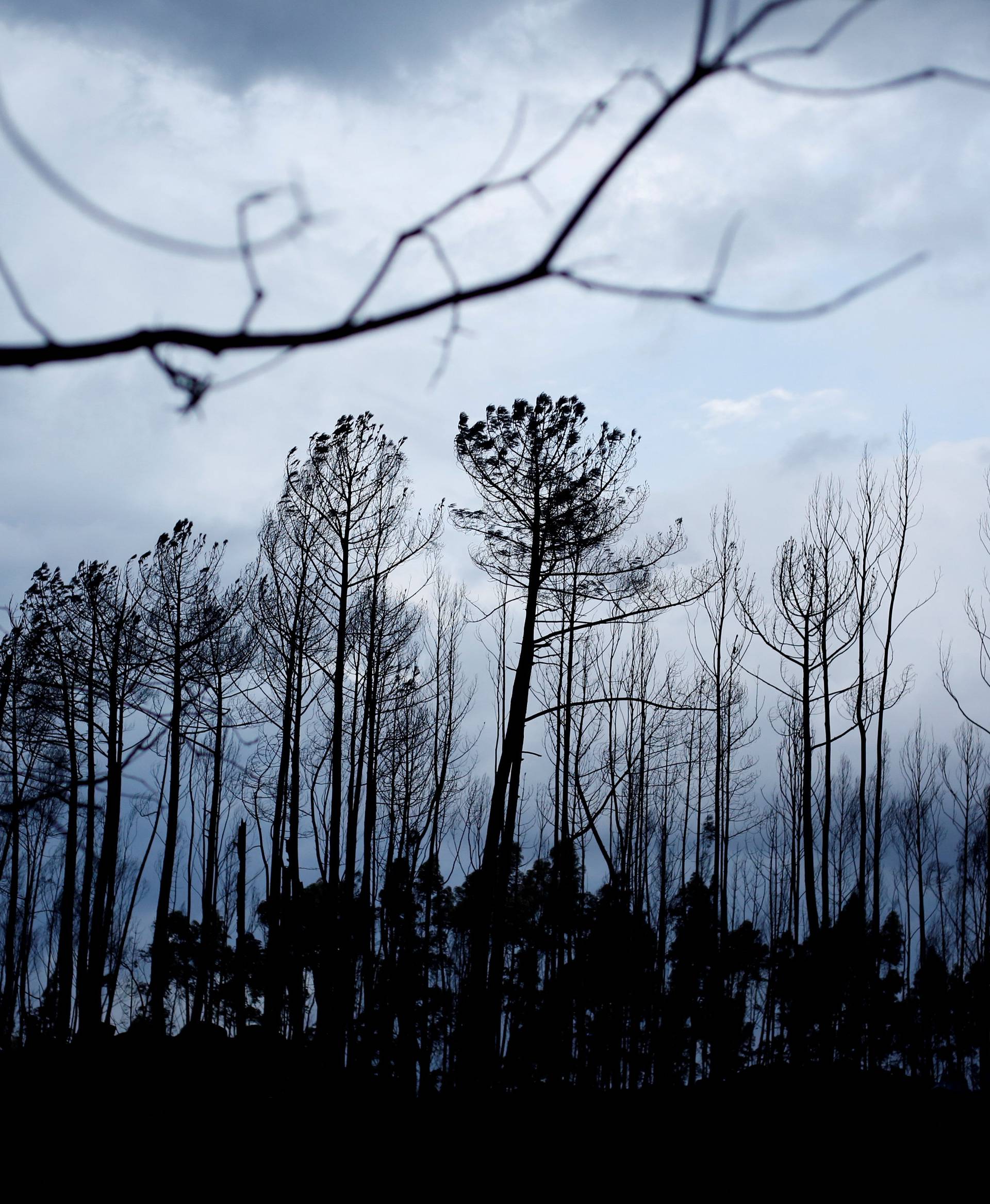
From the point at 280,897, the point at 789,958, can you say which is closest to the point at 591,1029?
the point at 789,958

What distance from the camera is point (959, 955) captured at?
27109 millimetres

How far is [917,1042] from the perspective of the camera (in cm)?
2389

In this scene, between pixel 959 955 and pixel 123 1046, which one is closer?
pixel 123 1046

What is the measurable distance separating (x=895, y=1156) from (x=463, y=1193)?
4739mm

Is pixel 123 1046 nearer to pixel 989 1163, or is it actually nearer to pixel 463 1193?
pixel 463 1193

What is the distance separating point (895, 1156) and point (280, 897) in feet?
34.0

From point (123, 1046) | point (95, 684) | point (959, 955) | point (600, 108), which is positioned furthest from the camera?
point (959, 955)

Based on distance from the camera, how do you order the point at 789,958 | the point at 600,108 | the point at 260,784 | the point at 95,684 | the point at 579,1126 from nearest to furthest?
1. the point at 600,108
2. the point at 95,684
3. the point at 579,1126
4. the point at 260,784
5. the point at 789,958

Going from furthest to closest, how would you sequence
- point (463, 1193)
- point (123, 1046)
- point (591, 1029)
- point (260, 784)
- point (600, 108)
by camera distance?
point (591, 1029) < point (260, 784) < point (123, 1046) < point (463, 1193) < point (600, 108)

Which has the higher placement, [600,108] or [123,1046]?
[600,108]

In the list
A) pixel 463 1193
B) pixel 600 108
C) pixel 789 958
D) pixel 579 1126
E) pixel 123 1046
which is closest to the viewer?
pixel 600 108

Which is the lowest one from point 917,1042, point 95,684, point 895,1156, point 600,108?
point 917,1042

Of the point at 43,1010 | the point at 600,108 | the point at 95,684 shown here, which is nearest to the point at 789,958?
the point at 43,1010

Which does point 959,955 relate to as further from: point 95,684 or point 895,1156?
point 95,684
